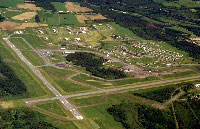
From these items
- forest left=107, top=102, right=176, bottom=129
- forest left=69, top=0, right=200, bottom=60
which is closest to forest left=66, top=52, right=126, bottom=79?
forest left=107, top=102, right=176, bottom=129

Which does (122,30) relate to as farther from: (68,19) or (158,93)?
(158,93)

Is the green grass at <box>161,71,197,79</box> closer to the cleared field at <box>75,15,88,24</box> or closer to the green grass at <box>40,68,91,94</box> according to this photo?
the green grass at <box>40,68,91,94</box>

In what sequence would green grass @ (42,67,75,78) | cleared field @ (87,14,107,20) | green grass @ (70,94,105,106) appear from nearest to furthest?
green grass @ (70,94,105,106) → green grass @ (42,67,75,78) → cleared field @ (87,14,107,20)

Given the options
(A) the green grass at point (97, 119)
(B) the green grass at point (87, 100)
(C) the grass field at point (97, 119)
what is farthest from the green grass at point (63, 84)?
(A) the green grass at point (97, 119)

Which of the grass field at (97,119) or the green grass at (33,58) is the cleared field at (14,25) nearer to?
the green grass at (33,58)

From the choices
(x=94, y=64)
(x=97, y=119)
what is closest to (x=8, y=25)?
(x=94, y=64)

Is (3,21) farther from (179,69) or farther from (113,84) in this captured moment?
(179,69)
